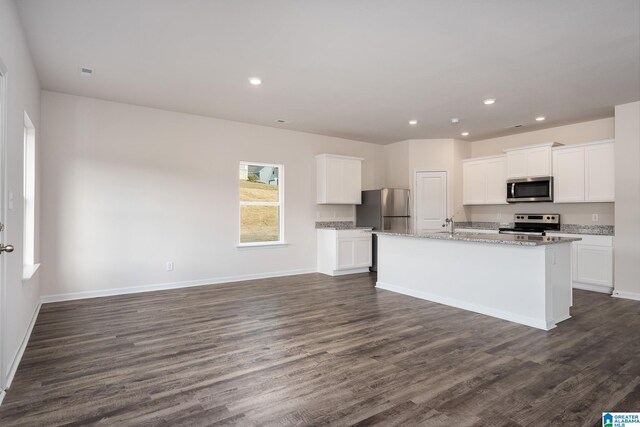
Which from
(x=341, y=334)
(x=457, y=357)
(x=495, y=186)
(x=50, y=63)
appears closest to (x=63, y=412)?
(x=341, y=334)

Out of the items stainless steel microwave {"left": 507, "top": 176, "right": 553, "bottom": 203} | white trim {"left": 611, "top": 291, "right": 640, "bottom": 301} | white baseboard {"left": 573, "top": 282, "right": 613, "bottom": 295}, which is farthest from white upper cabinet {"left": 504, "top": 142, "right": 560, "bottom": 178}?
white trim {"left": 611, "top": 291, "right": 640, "bottom": 301}

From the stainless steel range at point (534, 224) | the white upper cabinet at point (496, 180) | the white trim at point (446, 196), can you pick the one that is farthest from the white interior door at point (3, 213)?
the white upper cabinet at point (496, 180)

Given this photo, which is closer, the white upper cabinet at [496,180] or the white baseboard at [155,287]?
the white baseboard at [155,287]

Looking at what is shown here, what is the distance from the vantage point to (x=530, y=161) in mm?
6105

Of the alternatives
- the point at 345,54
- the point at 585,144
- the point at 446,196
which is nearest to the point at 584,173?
the point at 585,144

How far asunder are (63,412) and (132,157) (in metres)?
3.73

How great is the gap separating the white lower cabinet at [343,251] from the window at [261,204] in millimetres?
826

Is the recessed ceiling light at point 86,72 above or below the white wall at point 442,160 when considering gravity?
above

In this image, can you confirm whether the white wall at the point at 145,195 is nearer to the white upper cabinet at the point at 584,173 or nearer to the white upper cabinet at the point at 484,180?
the white upper cabinet at the point at 484,180

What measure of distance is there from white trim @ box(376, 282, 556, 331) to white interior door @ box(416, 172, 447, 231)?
7.49 feet

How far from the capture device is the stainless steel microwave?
584 cm

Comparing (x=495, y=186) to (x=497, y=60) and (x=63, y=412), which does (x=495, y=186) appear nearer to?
(x=497, y=60)

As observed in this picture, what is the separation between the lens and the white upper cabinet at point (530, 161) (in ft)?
19.4

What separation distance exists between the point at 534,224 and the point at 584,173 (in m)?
1.18
